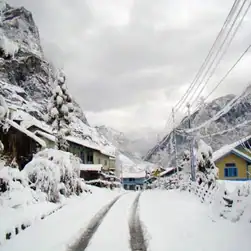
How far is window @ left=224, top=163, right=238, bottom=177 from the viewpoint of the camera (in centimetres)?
4744

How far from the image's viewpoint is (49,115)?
38.9 m

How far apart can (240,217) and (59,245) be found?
20.0 ft

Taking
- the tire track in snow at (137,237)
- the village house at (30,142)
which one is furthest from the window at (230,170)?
the tire track in snow at (137,237)

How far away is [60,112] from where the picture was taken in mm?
38906

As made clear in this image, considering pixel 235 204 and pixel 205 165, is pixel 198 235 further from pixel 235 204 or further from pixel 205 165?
pixel 205 165

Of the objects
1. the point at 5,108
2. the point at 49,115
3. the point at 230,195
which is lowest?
the point at 230,195

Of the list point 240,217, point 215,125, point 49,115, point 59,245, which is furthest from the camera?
point 49,115

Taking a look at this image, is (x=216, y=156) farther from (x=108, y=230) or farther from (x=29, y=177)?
(x=108, y=230)

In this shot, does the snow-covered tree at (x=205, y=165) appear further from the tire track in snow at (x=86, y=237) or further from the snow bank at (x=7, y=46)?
the snow bank at (x=7, y=46)

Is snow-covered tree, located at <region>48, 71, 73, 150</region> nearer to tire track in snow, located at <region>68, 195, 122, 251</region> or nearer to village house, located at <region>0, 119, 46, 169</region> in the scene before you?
village house, located at <region>0, 119, 46, 169</region>

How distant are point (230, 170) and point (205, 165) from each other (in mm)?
16389

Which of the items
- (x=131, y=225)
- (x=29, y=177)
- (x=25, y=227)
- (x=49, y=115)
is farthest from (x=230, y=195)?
(x=49, y=115)

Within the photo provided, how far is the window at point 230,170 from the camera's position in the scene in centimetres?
4744

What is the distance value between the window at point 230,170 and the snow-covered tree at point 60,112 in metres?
21.7
